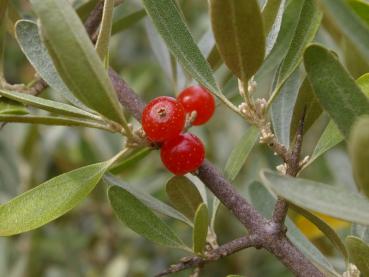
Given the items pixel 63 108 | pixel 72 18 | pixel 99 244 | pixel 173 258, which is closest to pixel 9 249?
pixel 99 244

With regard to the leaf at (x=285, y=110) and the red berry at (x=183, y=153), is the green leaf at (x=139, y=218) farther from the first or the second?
the leaf at (x=285, y=110)

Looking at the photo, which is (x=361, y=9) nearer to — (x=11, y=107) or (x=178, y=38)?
(x=178, y=38)

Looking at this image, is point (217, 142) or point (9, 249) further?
point (217, 142)

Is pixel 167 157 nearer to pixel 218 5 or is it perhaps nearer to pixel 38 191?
pixel 38 191

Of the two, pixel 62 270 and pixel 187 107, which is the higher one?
pixel 187 107

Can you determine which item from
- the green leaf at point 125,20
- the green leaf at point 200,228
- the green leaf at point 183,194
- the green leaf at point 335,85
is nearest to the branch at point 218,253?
the green leaf at point 200,228

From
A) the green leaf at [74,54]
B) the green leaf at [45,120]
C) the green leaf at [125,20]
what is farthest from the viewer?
the green leaf at [125,20]
